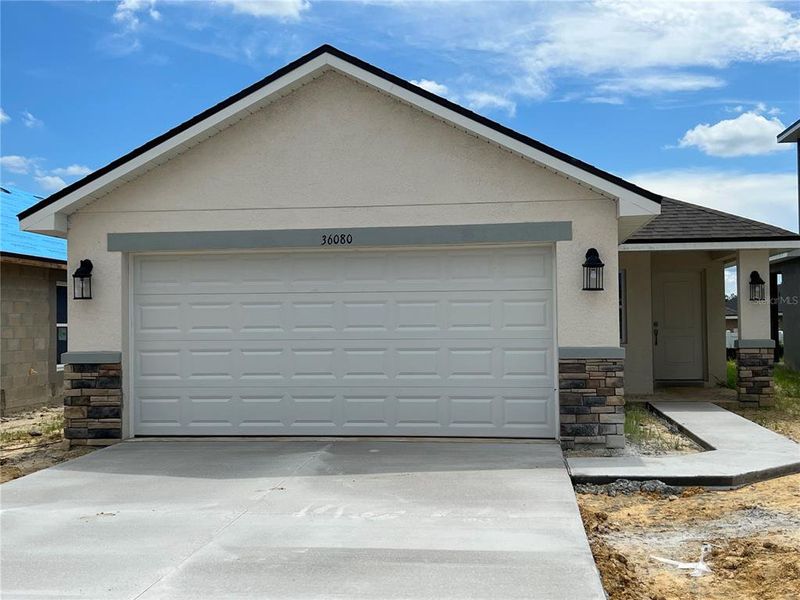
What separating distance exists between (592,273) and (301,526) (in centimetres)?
469

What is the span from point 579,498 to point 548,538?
1.77m

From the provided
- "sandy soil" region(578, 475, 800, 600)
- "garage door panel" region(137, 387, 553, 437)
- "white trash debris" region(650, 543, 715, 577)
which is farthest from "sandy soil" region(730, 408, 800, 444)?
"white trash debris" region(650, 543, 715, 577)

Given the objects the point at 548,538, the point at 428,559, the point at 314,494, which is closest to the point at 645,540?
the point at 548,538

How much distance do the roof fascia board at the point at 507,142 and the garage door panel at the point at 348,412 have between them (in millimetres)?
2464

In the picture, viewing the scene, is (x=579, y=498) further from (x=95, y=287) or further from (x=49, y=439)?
(x=49, y=439)

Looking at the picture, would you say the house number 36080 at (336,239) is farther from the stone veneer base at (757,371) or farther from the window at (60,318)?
the stone veneer base at (757,371)

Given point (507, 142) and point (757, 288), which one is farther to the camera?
point (757, 288)

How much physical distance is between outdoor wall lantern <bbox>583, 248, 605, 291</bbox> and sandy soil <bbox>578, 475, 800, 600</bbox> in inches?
102

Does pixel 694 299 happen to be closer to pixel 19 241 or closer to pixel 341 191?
pixel 341 191

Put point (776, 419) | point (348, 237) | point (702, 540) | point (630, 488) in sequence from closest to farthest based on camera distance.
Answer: point (702, 540), point (630, 488), point (348, 237), point (776, 419)

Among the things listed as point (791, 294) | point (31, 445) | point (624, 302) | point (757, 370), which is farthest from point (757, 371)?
point (31, 445)

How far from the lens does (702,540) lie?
20.6 ft

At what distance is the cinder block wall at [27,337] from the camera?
13289 millimetres

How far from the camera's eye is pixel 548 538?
19.6 feet
